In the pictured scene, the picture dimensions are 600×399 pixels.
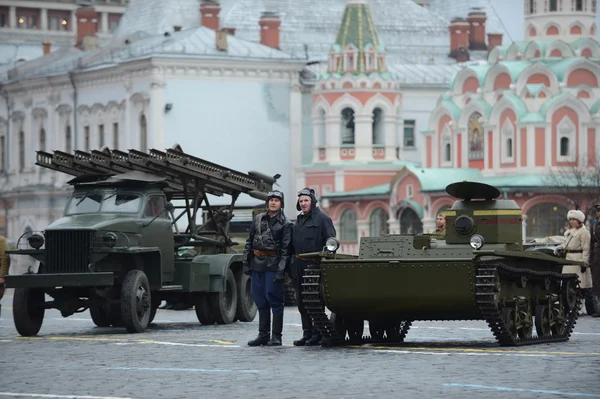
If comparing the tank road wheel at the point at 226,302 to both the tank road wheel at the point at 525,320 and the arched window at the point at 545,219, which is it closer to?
the tank road wheel at the point at 525,320

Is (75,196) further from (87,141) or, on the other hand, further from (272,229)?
(87,141)

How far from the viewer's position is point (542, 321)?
68.6 ft

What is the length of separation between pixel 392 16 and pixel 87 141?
1810 centimetres

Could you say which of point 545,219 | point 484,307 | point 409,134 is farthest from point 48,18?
point 484,307

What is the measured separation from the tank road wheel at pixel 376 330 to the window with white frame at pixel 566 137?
52.1 m

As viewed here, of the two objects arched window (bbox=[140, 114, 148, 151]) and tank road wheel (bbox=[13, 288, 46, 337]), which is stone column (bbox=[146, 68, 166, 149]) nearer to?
arched window (bbox=[140, 114, 148, 151])

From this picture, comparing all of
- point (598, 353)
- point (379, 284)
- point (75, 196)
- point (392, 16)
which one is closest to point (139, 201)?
point (75, 196)

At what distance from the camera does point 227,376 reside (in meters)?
16.9

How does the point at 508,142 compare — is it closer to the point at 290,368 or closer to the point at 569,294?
the point at 569,294

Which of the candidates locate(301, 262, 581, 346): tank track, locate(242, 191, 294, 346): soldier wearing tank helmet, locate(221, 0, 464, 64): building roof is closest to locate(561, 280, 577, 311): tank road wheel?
locate(301, 262, 581, 346): tank track

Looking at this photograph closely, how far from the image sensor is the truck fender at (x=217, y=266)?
1024 inches

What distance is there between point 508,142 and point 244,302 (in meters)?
47.1

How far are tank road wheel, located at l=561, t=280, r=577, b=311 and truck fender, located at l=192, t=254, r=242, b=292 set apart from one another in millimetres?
5595

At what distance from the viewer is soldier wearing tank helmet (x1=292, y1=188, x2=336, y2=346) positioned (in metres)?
20.6
